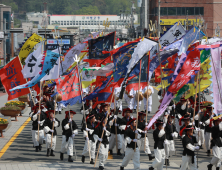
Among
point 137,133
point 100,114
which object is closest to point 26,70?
point 100,114

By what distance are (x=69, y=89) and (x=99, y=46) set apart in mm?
4755

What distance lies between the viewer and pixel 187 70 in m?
11.3

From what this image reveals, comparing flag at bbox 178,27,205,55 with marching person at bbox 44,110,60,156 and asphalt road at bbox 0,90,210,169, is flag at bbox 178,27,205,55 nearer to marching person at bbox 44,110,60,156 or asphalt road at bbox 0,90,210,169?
asphalt road at bbox 0,90,210,169

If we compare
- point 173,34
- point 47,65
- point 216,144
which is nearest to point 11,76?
point 47,65

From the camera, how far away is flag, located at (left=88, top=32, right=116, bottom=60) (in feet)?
57.2

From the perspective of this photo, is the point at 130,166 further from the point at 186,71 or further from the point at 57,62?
the point at 57,62

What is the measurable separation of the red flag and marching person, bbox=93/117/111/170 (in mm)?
2397

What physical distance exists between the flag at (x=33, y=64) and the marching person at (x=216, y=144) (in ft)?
21.9

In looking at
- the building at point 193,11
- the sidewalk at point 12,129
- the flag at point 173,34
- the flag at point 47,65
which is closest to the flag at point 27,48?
the flag at point 47,65

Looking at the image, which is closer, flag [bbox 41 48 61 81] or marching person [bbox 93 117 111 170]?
marching person [bbox 93 117 111 170]

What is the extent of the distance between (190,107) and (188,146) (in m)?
5.14

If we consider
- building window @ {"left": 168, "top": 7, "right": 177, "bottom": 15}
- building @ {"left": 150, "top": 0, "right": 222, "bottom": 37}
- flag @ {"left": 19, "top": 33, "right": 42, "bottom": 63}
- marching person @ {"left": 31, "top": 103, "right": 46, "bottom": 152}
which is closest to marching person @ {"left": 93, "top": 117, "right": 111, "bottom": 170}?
marching person @ {"left": 31, "top": 103, "right": 46, "bottom": 152}

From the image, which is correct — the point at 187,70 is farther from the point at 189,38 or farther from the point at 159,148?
the point at 189,38

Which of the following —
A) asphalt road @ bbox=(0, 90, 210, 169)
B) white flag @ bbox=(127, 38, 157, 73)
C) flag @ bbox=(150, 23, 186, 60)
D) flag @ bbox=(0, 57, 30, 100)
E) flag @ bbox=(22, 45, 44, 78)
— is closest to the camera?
white flag @ bbox=(127, 38, 157, 73)
